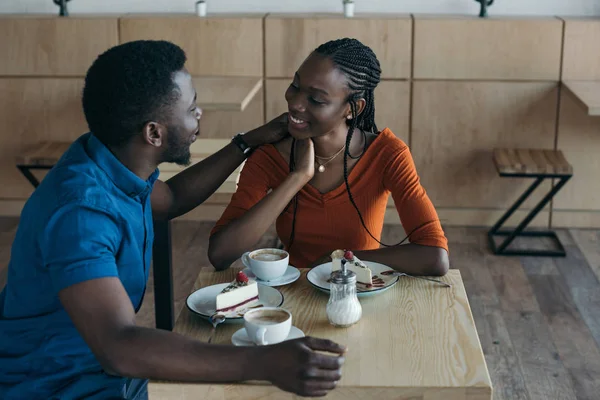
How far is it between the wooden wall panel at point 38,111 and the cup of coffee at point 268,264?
2.92 meters

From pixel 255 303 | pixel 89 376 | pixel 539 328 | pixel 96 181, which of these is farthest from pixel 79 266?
pixel 539 328

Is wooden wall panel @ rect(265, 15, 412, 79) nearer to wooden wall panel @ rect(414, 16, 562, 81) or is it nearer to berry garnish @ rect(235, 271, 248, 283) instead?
wooden wall panel @ rect(414, 16, 562, 81)

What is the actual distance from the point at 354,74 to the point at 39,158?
260 cm

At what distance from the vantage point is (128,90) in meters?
1.69

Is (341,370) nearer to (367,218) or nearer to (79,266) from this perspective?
(79,266)

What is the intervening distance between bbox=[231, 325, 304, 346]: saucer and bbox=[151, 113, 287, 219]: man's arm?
64cm

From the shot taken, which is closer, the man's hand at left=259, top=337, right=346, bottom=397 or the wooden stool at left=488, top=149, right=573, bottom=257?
the man's hand at left=259, top=337, right=346, bottom=397

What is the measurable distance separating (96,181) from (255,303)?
1.47ft

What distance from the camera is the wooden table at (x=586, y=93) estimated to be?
3764 mm

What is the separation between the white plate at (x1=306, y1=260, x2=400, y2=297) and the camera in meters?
1.91

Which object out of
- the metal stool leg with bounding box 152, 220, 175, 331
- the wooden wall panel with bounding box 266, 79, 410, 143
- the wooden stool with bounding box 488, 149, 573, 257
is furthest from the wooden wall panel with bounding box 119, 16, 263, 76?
the metal stool leg with bounding box 152, 220, 175, 331

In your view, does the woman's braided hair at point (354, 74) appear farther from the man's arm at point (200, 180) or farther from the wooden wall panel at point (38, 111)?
the wooden wall panel at point (38, 111)

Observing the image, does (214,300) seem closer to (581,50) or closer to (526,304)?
(526,304)

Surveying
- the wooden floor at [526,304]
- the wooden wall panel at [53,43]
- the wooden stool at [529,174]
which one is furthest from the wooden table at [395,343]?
the wooden wall panel at [53,43]
